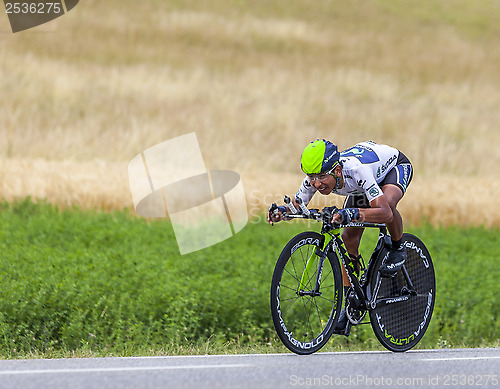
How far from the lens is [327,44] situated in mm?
50906

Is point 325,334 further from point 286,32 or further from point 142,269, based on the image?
point 286,32

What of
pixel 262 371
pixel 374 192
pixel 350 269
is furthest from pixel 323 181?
pixel 262 371

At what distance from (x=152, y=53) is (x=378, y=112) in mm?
12490

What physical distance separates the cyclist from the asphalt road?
0.62 m

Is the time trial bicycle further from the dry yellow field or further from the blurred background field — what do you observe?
the dry yellow field

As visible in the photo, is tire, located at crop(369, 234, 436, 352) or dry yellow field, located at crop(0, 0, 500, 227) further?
dry yellow field, located at crop(0, 0, 500, 227)

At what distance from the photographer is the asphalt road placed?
6758mm

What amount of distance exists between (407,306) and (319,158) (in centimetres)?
207

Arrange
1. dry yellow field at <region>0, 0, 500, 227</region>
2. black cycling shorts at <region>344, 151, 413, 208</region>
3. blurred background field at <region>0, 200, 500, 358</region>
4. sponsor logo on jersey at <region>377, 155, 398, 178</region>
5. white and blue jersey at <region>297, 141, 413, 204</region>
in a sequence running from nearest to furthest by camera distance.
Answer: white and blue jersey at <region>297, 141, 413, 204</region> < sponsor logo on jersey at <region>377, 155, 398, 178</region> < black cycling shorts at <region>344, 151, 413, 208</region> < blurred background field at <region>0, 200, 500, 358</region> < dry yellow field at <region>0, 0, 500, 227</region>

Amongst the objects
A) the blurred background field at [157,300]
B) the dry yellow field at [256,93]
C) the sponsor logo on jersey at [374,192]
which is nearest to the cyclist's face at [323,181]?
the sponsor logo on jersey at [374,192]

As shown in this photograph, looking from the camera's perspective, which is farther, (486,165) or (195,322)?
(486,165)

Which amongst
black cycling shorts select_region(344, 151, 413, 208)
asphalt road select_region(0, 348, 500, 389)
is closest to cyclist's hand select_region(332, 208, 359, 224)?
black cycling shorts select_region(344, 151, 413, 208)

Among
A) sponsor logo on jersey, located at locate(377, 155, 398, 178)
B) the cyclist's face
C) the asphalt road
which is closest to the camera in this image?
the asphalt road

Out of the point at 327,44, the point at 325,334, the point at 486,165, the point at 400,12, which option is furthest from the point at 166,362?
the point at 400,12
